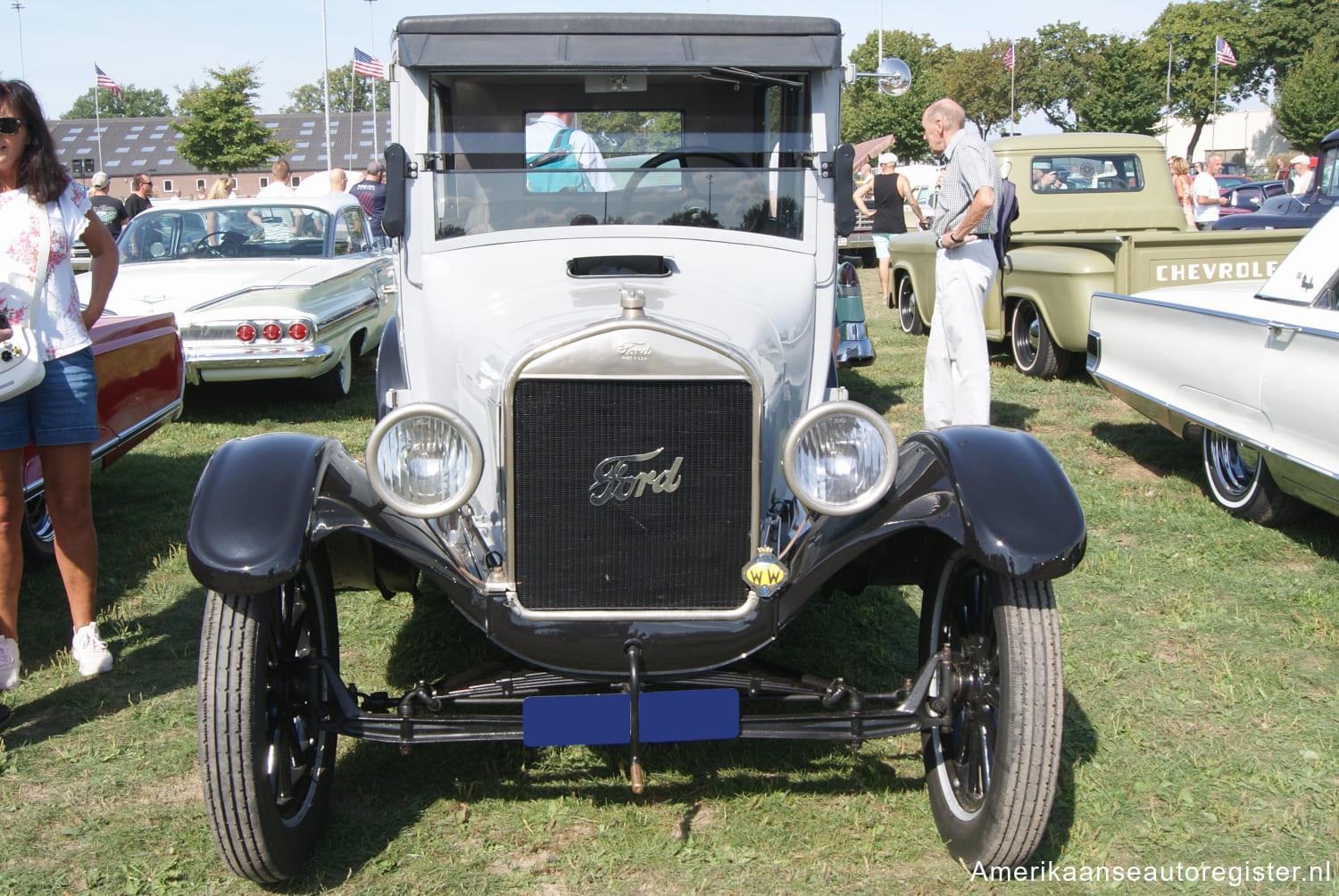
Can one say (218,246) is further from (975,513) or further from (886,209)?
(975,513)

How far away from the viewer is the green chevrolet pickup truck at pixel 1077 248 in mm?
7074

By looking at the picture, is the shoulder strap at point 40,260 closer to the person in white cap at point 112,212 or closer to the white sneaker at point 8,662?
the white sneaker at point 8,662

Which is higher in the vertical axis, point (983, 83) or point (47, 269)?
point (983, 83)

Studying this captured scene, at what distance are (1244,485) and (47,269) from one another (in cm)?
522

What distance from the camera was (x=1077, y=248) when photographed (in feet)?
26.3

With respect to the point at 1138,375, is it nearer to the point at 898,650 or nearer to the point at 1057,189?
the point at 898,650

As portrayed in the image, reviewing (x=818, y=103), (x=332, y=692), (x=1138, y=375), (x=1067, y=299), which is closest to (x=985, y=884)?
(x=332, y=692)

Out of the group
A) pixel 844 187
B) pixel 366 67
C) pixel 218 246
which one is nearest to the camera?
pixel 844 187

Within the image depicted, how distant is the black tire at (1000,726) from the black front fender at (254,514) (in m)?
1.62

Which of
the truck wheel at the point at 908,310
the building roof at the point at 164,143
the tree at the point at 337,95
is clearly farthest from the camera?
the tree at the point at 337,95

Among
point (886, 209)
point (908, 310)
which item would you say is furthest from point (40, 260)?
point (886, 209)

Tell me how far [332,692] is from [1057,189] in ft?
29.5

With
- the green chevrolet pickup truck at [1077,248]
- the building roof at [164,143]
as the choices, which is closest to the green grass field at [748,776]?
the green chevrolet pickup truck at [1077,248]

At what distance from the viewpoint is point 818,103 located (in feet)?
12.5
